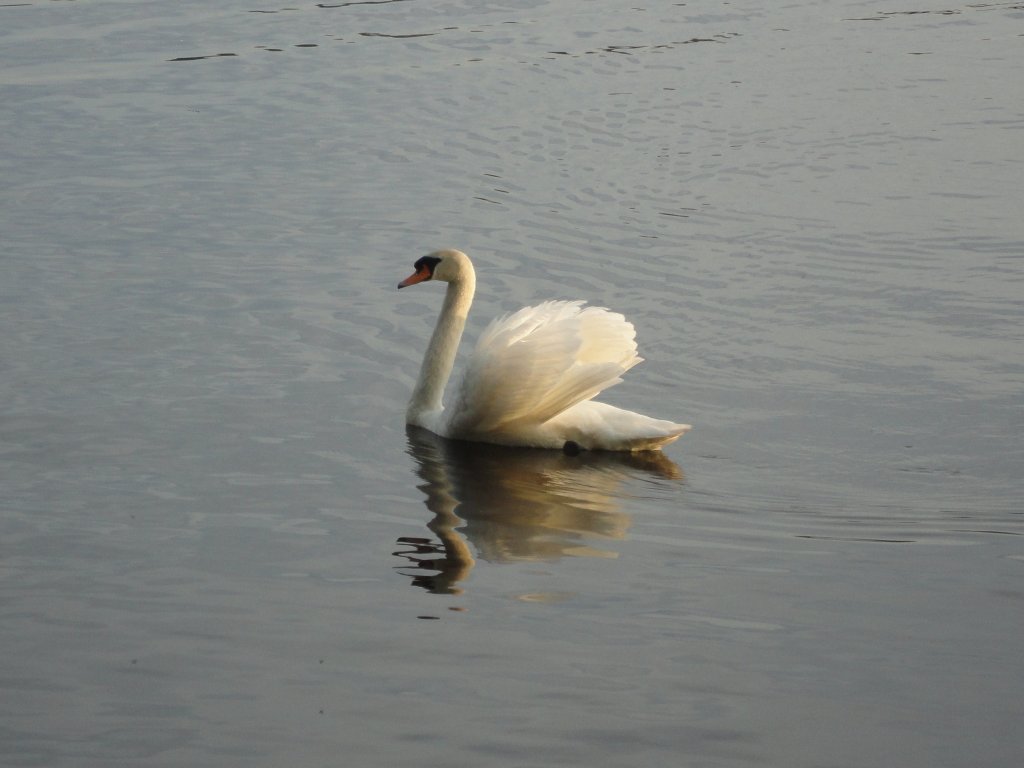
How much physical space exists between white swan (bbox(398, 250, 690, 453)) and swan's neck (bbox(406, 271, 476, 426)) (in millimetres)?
89

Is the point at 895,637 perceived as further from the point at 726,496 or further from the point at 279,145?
the point at 279,145

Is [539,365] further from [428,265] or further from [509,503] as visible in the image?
[428,265]

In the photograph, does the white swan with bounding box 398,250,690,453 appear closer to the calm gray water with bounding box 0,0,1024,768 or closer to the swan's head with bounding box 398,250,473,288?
the calm gray water with bounding box 0,0,1024,768

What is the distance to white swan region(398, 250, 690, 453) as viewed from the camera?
30.8 ft

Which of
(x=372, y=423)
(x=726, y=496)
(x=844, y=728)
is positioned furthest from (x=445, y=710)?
(x=372, y=423)

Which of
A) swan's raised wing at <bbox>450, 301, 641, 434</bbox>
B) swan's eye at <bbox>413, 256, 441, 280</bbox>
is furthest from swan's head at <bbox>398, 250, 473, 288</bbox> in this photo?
swan's raised wing at <bbox>450, 301, 641, 434</bbox>

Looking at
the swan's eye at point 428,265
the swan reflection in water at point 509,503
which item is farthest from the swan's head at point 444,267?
the swan reflection in water at point 509,503

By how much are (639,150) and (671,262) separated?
11.9 feet

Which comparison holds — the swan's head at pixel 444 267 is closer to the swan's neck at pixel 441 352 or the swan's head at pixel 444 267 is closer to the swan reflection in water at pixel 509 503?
the swan's neck at pixel 441 352

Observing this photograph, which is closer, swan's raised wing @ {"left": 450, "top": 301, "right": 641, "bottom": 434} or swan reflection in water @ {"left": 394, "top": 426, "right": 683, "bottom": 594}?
swan reflection in water @ {"left": 394, "top": 426, "right": 683, "bottom": 594}

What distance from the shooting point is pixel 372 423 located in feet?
33.0

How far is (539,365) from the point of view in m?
9.35

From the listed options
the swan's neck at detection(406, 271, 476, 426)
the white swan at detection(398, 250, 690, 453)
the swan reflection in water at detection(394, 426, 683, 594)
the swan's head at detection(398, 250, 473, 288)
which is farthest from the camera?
the swan's head at detection(398, 250, 473, 288)

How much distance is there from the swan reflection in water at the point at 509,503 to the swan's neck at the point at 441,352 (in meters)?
0.19
